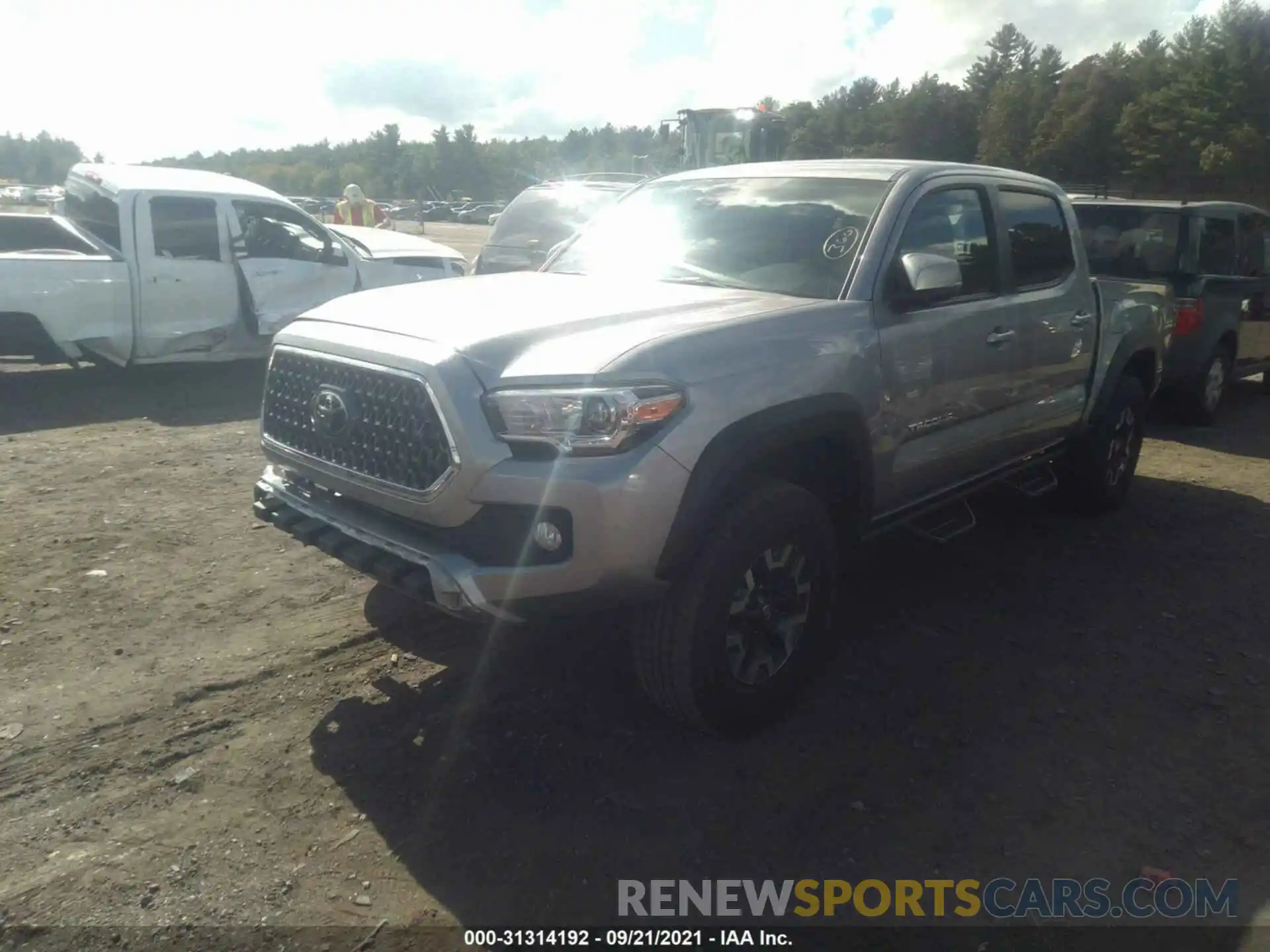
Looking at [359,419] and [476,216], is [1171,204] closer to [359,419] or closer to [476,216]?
[359,419]

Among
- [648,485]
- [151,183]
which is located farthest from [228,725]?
[151,183]

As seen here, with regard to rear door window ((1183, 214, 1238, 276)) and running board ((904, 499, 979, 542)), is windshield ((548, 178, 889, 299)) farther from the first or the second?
rear door window ((1183, 214, 1238, 276))

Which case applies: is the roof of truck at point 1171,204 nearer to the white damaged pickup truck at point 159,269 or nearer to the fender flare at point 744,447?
the fender flare at point 744,447

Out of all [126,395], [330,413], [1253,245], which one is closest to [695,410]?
[330,413]

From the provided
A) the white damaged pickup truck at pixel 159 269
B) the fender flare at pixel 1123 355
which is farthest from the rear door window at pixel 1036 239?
the white damaged pickup truck at pixel 159 269

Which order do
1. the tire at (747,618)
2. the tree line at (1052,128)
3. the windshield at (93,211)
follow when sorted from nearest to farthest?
the tire at (747,618) < the windshield at (93,211) < the tree line at (1052,128)

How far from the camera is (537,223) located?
33.0 ft

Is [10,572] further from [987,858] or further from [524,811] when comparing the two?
[987,858]

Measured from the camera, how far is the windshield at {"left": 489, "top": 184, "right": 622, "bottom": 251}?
9867 mm

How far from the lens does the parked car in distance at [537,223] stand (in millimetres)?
9703

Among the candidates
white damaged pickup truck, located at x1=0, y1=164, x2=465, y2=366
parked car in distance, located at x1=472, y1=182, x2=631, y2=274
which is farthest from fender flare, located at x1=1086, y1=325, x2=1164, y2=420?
white damaged pickup truck, located at x1=0, y1=164, x2=465, y2=366

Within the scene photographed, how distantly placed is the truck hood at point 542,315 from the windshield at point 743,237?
0.54 feet

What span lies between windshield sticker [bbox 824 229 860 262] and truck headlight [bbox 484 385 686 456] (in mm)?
1378

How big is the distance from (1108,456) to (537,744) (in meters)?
4.08
